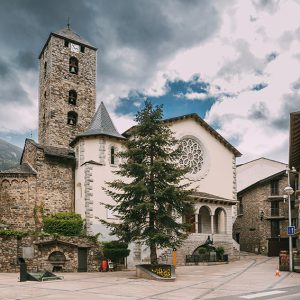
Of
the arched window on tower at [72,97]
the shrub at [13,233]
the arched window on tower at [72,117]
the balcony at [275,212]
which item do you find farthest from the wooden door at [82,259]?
the balcony at [275,212]

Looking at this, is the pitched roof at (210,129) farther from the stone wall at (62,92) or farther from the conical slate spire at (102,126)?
the stone wall at (62,92)

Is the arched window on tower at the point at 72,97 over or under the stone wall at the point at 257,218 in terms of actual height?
over

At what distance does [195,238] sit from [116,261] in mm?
9025

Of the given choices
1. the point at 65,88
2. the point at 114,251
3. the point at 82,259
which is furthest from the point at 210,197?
the point at 65,88

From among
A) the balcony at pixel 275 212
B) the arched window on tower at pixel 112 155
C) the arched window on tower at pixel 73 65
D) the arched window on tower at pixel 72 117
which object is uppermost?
the arched window on tower at pixel 73 65

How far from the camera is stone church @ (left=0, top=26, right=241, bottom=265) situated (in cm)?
3703

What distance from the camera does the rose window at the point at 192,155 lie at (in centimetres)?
4444

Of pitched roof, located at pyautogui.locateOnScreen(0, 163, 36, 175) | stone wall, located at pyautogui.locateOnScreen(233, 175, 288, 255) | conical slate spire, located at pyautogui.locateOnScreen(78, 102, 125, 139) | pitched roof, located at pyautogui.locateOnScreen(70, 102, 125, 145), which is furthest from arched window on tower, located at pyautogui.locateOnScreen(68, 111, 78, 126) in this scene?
stone wall, located at pyautogui.locateOnScreen(233, 175, 288, 255)

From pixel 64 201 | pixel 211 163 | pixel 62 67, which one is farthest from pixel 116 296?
pixel 62 67

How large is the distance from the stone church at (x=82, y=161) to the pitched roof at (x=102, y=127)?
87 millimetres

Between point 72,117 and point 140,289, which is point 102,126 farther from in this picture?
point 140,289

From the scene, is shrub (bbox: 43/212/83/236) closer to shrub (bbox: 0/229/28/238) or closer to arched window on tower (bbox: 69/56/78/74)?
shrub (bbox: 0/229/28/238)

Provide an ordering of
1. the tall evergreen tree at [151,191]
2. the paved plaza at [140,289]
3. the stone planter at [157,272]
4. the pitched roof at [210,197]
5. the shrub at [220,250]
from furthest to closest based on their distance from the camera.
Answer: the pitched roof at [210,197]
the shrub at [220,250]
the tall evergreen tree at [151,191]
the stone planter at [157,272]
the paved plaza at [140,289]

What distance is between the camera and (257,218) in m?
51.0
